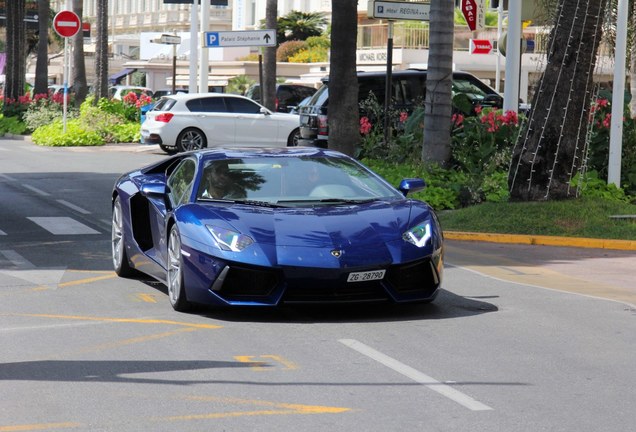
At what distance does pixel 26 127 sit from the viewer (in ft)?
145

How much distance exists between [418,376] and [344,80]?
14834 mm

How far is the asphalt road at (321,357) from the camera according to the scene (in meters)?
6.72

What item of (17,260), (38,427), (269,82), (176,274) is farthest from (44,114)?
(38,427)

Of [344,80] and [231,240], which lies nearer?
[231,240]

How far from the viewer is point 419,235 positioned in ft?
32.6

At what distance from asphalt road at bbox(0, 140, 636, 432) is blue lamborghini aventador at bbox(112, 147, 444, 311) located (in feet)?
0.82

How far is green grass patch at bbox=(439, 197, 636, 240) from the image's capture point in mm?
16172

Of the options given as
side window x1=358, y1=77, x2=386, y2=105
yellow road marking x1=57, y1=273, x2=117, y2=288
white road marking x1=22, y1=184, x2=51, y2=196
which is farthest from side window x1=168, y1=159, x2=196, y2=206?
side window x1=358, y1=77, x2=386, y2=105

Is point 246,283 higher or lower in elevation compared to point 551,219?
higher

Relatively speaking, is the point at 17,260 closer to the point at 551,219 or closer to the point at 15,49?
the point at 551,219

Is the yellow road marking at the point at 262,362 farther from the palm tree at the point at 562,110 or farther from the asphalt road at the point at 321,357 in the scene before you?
the palm tree at the point at 562,110

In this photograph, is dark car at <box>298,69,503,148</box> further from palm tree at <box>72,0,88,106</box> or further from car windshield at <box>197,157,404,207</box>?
car windshield at <box>197,157,404,207</box>

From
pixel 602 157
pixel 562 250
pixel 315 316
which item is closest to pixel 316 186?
pixel 315 316

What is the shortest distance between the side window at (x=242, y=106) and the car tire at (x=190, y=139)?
102 cm
